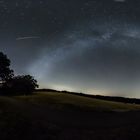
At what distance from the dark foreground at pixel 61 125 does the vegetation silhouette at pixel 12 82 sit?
109ft

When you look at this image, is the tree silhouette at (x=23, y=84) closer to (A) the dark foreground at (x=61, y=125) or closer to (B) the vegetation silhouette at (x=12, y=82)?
(B) the vegetation silhouette at (x=12, y=82)

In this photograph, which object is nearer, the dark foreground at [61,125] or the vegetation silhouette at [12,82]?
the dark foreground at [61,125]

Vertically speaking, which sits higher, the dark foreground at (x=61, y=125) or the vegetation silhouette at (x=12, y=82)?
the vegetation silhouette at (x=12, y=82)

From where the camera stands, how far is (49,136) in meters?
43.3

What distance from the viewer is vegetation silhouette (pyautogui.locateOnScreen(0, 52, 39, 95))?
9900cm

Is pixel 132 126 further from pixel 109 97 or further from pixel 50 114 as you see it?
pixel 109 97

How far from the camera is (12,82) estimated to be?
4139 inches

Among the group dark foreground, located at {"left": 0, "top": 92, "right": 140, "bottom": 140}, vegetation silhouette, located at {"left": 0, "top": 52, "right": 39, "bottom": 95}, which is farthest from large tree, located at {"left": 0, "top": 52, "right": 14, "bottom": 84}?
dark foreground, located at {"left": 0, "top": 92, "right": 140, "bottom": 140}

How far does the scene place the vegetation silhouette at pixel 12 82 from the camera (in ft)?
325

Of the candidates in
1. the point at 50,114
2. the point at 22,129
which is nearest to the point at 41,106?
the point at 50,114

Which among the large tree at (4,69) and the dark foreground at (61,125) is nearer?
the dark foreground at (61,125)

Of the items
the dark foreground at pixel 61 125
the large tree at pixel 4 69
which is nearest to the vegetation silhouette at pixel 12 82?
the large tree at pixel 4 69

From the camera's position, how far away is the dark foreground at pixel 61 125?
1710 inches

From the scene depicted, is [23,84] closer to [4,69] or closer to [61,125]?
[4,69]
